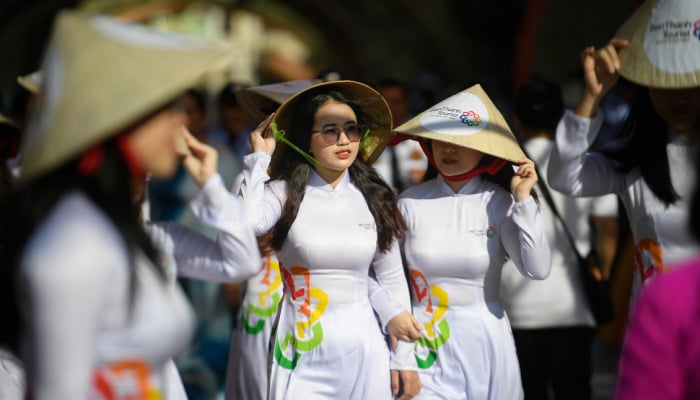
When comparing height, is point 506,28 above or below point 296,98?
below

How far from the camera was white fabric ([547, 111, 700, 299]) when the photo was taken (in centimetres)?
421

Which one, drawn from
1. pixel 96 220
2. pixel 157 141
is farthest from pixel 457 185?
pixel 96 220

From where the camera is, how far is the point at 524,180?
14.7 ft

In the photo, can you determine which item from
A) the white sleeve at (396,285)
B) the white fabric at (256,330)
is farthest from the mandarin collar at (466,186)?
the white fabric at (256,330)

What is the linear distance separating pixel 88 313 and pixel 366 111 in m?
2.50

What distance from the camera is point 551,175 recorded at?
14.7 ft

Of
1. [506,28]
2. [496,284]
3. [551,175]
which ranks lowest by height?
[506,28]

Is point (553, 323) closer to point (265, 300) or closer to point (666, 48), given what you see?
point (265, 300)

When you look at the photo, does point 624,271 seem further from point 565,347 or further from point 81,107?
point 81,107

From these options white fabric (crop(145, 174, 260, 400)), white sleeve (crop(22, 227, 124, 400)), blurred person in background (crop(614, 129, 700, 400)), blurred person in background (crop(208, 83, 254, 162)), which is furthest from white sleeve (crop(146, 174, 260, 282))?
blurred person in background (crop(208, 83, 254, 162))

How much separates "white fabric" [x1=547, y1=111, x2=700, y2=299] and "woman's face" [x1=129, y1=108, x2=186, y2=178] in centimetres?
193

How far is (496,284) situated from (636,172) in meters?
0.78

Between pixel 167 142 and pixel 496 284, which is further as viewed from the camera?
pixel 496 284

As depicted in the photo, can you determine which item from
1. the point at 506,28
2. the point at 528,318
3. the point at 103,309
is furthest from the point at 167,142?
the point at 506,28
